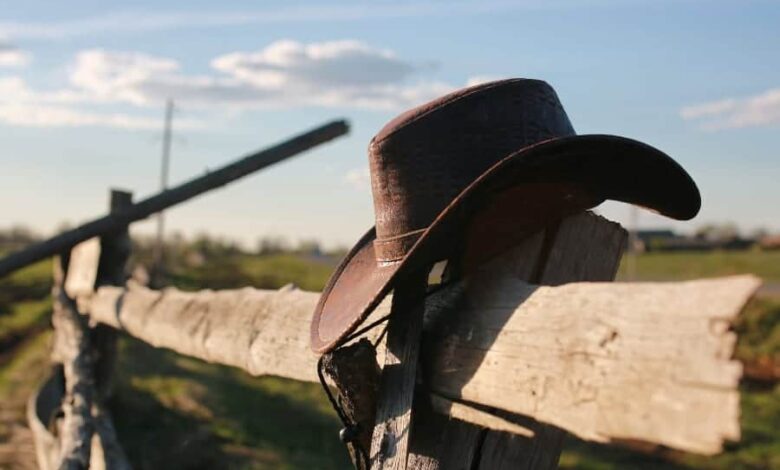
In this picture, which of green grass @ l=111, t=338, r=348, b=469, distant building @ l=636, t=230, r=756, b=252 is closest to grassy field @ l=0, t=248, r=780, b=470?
green grass @ l=111, t=338, r=348, b=469

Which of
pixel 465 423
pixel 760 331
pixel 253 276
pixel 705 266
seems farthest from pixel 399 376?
pixel 705 266

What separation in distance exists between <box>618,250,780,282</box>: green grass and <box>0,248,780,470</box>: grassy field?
4397mm

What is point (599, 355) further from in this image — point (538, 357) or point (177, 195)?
point (177, 195)

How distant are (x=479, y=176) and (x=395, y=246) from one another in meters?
0.29

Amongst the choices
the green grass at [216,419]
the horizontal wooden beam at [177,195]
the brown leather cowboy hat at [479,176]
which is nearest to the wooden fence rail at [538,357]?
the brown leather cowboy hat at [479,176]

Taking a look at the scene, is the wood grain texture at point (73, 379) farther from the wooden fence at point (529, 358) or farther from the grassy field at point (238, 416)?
the wooden fence at point (529, 358)

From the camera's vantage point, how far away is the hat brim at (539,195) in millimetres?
1952

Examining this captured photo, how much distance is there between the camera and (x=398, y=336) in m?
2.39

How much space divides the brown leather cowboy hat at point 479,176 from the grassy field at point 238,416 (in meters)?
4.73

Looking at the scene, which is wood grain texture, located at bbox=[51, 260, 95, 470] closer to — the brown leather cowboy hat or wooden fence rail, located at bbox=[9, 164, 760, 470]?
wooden fence rail, located at bbox=[9, 164, 760, 470]

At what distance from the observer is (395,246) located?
225 centimetres

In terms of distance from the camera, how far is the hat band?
2.20 meters

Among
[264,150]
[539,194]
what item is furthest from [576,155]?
[264,150]

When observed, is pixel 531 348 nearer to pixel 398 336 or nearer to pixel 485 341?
pixel 485 341
